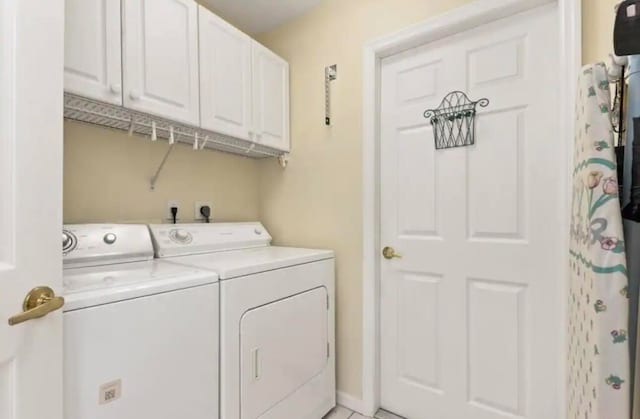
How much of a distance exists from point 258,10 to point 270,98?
0.63m

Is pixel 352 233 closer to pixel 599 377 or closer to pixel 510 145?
pixel 510 145

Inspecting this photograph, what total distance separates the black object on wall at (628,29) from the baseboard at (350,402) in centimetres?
198

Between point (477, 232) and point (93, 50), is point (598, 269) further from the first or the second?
point (93, 50)

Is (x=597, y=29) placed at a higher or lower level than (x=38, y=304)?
higher

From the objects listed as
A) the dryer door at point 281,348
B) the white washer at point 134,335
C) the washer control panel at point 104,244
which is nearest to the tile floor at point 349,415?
the dryer door at point 281,348

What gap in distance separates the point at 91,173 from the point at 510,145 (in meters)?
2.06

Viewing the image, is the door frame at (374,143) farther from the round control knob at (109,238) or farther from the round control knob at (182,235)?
the round control knob at (109,238)

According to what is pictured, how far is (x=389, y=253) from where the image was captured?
1922 millimetres

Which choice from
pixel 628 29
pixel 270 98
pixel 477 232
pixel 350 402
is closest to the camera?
pixel 628 29

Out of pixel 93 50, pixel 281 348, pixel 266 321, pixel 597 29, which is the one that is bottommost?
pixel 281 348

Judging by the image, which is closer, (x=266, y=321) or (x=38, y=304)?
(x=38, y=304)

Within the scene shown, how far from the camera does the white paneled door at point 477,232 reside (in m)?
1.48

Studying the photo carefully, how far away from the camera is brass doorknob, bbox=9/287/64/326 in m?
0.75

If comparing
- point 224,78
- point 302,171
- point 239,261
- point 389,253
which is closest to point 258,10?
point 224,78
